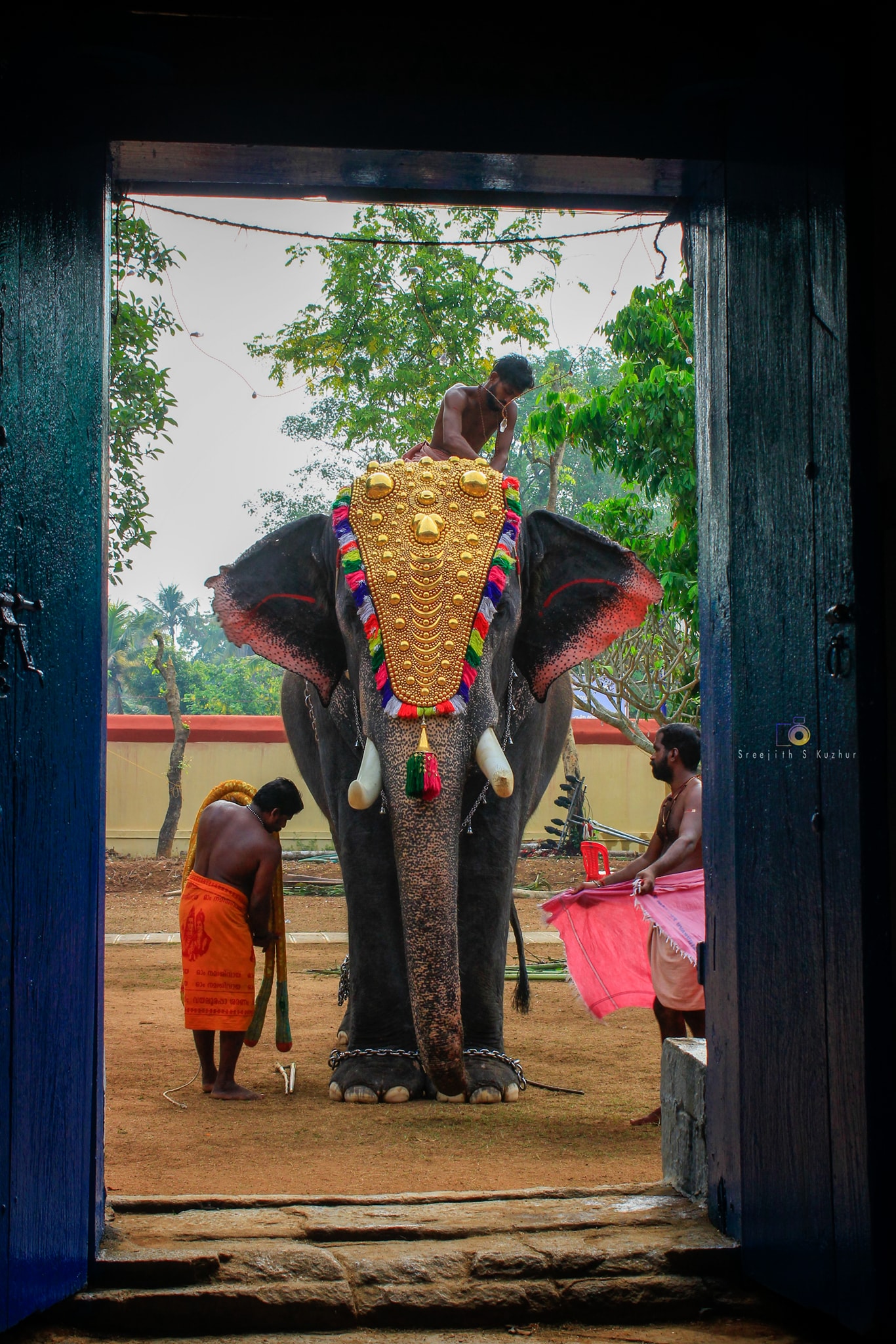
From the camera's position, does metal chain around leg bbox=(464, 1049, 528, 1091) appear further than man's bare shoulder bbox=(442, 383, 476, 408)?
No

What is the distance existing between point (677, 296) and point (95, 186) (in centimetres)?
735

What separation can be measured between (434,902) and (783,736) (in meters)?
1.88

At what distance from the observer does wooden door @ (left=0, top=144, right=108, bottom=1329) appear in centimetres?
245

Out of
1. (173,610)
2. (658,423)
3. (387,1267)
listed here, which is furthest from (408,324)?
(173,610)

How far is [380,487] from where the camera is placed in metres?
5.09

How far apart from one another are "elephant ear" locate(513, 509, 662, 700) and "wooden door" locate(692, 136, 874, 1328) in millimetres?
2426

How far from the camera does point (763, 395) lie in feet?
9.48

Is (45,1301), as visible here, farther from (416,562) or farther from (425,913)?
(416,562)

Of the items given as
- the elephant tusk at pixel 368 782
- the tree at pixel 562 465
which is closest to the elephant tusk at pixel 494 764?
the elephant tusk at pixel 368 782

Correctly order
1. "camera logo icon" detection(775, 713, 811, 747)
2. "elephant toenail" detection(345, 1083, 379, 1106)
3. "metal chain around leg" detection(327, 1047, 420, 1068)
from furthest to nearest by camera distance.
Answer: "metal chain around leg" detection(327, 1047, 420, 1068) < "elephant toenail" detection(345, 1083, 379, 1106) < "camera logo icon" detection(775, 713, 811, 747)

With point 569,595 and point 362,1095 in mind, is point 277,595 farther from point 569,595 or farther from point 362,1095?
point 362,1095

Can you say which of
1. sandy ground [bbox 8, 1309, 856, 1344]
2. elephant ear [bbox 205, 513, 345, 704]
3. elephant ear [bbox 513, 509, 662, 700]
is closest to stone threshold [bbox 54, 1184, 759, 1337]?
sandy ground [bbox 8, 1309, 856, 1344]

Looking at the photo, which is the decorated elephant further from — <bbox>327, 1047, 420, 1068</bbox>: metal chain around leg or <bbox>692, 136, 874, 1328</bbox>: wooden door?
<bbox>692, 136, 874, 1328</bbox>: wooden door

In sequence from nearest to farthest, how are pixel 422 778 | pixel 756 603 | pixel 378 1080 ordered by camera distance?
pixel 756 603
pixel 422 778
pixel 378 1080
